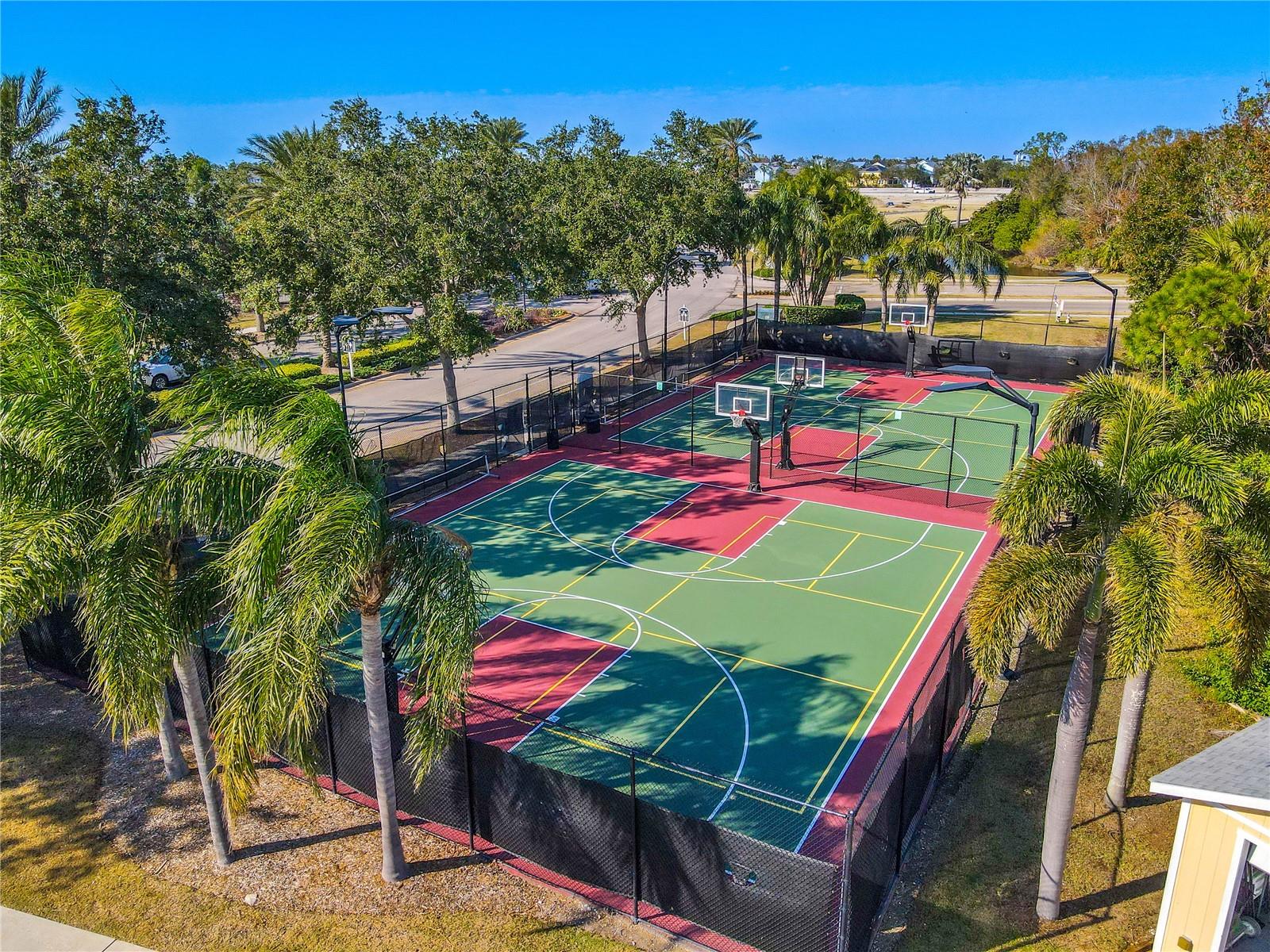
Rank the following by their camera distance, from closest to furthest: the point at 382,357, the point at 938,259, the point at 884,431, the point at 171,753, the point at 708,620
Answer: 1. the point at 171,753
2. the point at 708,620
3. the point at 884,431
4. the point at 938,259
5. the point at 382,357

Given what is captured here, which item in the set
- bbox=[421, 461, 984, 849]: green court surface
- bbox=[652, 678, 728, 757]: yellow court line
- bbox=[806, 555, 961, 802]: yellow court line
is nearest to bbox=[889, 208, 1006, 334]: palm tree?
bbox=[421, 461, 984, 849]: green court surface

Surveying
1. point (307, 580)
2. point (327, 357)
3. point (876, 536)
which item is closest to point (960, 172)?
point (327, 357)

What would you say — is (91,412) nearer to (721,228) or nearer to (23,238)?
(23,238)

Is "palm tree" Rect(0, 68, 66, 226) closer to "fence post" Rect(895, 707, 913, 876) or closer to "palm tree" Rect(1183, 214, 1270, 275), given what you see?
"fence post" Rect(895, 707, 913, 876)

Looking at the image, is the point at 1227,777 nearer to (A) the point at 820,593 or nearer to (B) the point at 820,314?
(A) the point at 820,593

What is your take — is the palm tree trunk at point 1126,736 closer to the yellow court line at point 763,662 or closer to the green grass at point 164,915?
the yellow court line at point 763,662

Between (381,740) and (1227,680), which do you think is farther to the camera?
(1227,680)
